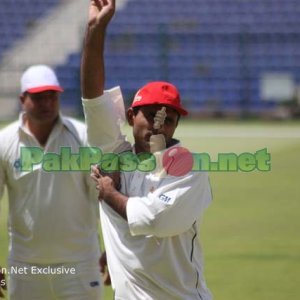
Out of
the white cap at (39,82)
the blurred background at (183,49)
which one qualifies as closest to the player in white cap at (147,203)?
the white cap at (39,82)

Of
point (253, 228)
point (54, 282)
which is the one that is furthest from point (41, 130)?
point (253, 228)

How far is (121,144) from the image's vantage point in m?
3.46

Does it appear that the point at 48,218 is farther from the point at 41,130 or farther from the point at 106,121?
the point at 106,121

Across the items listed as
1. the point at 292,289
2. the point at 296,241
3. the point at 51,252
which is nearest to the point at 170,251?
the point at 51,252

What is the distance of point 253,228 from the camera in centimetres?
911

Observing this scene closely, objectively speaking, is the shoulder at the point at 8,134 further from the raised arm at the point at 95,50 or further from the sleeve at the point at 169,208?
the sleeve at the point at 169,208

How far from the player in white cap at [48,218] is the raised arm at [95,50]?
137 cm

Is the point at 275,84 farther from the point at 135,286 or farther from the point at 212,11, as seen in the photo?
the point at 135,286

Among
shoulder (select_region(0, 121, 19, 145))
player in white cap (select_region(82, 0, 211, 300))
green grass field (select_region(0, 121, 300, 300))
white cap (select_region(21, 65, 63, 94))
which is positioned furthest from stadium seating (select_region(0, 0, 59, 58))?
player in white cap (select_region(82, 0, 211, 300))

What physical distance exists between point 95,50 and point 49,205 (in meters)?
1.55

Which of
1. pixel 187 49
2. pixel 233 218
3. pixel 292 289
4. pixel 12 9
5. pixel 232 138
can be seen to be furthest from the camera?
pixel 12 9

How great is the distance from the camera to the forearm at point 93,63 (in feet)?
10.8

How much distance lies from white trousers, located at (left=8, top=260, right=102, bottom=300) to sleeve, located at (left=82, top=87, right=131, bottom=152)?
1.38 meters

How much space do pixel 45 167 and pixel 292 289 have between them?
8.69 feet
